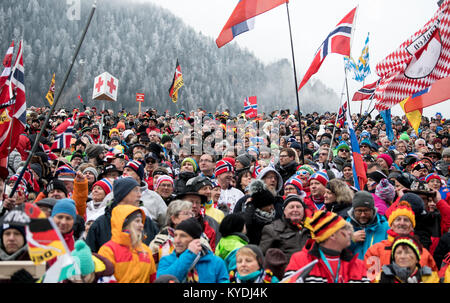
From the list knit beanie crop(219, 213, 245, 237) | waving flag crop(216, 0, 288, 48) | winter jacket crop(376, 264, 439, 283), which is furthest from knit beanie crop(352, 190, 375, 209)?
waving flag crop(216, 0, 288, 48)

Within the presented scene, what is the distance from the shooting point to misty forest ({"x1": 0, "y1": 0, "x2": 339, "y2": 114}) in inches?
1937

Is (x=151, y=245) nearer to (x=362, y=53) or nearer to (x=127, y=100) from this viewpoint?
(x=362, y=53)

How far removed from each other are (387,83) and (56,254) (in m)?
6.51

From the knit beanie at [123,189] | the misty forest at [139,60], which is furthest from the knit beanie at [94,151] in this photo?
the misty forest at [139,60]

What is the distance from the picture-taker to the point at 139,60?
2237 inches

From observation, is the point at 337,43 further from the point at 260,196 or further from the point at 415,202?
the point at 260,196

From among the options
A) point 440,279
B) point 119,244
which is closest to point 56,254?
point 119,244

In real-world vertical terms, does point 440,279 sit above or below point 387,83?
below

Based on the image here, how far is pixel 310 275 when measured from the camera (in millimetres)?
4031

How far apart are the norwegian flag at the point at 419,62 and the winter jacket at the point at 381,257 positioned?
133 inches

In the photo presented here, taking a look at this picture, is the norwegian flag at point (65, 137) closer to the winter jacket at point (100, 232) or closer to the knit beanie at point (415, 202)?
the winter jacket at point (100, 232)

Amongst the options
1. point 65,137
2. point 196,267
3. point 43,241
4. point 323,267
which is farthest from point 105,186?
point 65,137

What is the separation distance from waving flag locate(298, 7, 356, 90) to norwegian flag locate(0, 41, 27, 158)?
547 cm

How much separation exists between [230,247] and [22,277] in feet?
7.52
